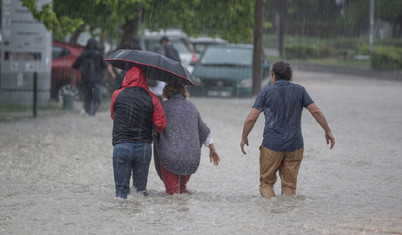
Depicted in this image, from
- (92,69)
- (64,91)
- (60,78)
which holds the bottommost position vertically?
(64,91)

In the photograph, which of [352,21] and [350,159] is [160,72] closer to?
[350,159]

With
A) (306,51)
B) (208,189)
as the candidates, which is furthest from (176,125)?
(306,51)

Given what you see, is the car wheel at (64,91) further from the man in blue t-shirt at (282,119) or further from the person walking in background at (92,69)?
the man in blue t-shirt at (282,119)

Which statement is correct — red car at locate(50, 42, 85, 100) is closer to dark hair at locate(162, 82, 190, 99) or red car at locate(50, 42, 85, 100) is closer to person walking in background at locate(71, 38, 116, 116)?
person walking in background at locate(71, 38, 116, 116)

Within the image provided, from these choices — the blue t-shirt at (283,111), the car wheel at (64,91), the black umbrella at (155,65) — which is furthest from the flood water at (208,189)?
the car wheel at (64,91)

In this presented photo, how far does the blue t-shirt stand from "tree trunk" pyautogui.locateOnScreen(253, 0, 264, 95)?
46.3ft

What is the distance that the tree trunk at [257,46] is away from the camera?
849 inches

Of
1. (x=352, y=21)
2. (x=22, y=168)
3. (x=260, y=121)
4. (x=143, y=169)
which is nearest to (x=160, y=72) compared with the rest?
(x=143, y=169)

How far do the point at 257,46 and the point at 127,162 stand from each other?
586 inches

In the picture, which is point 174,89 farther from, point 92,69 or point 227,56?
point 227,56

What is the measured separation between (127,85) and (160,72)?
348mm

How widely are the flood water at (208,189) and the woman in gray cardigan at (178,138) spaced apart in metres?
0.35

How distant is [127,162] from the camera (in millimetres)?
7273

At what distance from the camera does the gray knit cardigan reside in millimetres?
7391
